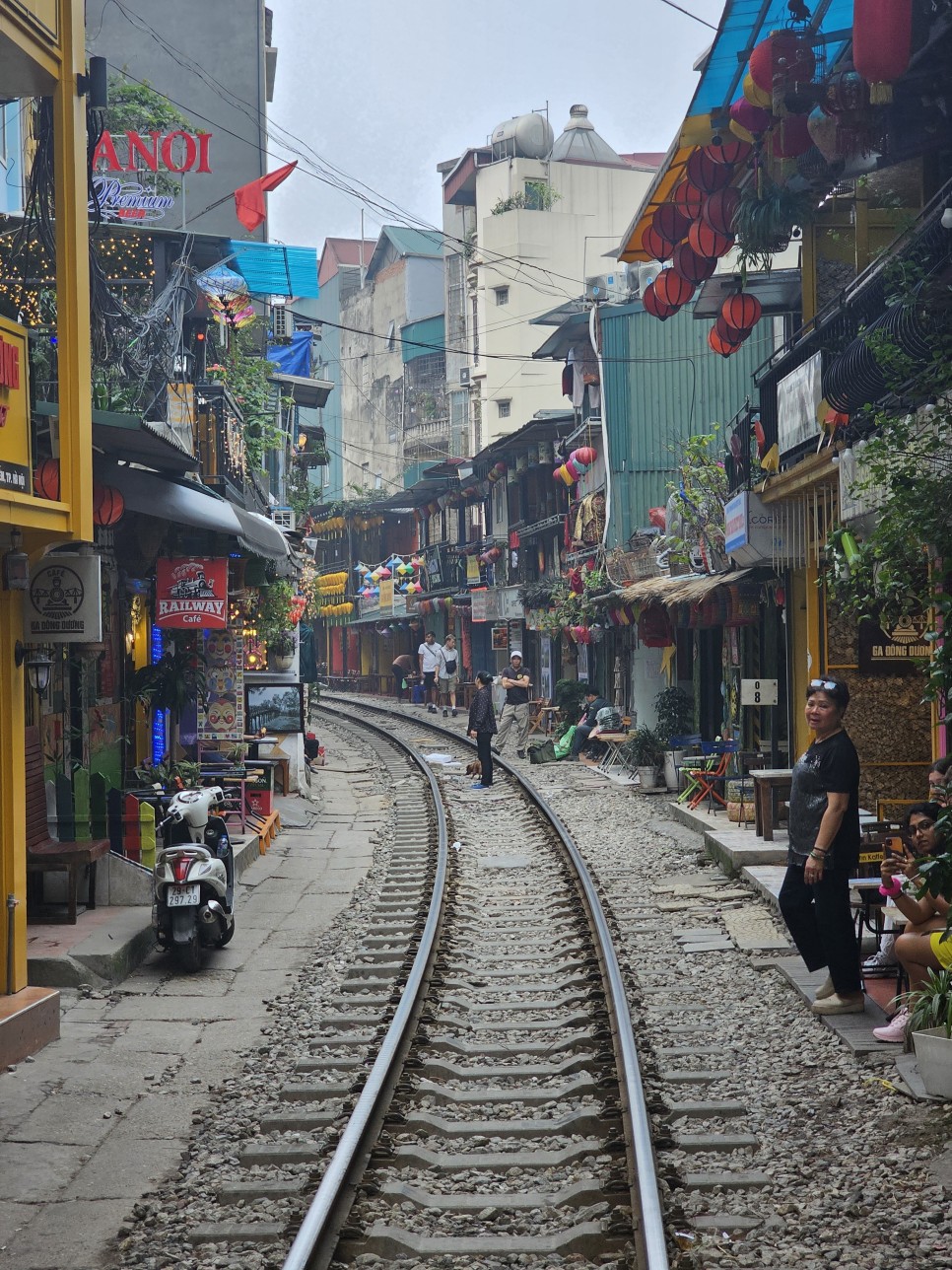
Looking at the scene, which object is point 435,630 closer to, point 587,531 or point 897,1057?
point 587,531

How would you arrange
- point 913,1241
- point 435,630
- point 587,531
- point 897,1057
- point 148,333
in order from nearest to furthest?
→ point 913,1241
point 897,1057
point 148,333
point 587,531
point 435,630

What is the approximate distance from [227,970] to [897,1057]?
503 centimetres

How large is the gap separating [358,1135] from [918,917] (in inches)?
126

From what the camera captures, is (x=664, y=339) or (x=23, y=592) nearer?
(x=23, y=592)

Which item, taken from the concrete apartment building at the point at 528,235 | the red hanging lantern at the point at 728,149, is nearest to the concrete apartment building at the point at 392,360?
the concrete apartment building at the point at 528,235

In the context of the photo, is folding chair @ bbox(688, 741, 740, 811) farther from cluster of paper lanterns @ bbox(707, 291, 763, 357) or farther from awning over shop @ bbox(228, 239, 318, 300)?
awning over shop @ bbox(228, 239, 318, 300)

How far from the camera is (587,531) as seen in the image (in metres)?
30.9

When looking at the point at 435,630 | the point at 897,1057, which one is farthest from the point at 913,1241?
the point at 435,630

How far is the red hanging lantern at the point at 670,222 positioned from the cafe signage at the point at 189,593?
20.4 ft

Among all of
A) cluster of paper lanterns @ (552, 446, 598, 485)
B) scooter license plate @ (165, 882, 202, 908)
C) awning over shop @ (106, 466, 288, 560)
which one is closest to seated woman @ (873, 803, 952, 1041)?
scooter license plate @ (165, 882, 202, 908)

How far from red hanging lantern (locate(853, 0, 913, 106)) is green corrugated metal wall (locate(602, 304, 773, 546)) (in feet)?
64.9

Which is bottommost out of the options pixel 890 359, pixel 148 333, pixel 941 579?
pixel 941 579

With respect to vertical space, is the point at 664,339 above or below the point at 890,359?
above

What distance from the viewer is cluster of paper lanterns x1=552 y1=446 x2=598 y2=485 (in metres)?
30.4
